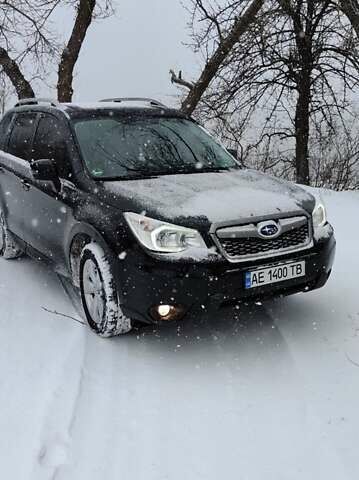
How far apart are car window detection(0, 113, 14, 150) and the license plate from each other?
3.54m

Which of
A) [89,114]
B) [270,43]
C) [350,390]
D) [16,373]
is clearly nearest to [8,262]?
[89,114]

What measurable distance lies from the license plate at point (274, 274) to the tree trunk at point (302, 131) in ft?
46.4

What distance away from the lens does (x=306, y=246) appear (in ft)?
13.0

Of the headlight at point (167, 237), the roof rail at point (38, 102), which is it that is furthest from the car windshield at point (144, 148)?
the headlight at point (167, 237)

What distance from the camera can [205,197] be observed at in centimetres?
388

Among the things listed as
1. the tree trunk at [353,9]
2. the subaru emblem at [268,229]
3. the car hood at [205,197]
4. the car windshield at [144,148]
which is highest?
the tree trunk at [353,9]

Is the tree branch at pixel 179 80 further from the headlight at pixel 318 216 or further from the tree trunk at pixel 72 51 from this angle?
the headlight at pixel 318 216

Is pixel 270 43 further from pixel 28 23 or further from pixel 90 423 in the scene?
pixel 90 423

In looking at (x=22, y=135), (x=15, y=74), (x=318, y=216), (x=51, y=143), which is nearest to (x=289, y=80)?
(x=15, y=74)

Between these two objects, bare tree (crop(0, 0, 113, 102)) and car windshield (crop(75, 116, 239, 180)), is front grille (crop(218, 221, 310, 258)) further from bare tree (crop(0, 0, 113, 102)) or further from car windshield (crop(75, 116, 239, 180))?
bare tree (crop(0, 0, 113, 102))

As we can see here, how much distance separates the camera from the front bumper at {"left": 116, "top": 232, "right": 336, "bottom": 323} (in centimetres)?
355

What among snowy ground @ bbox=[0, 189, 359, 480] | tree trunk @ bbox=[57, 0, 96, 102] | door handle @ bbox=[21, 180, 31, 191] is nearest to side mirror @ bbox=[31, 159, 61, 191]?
door handle @ bbox=[21, 180, 31, 191]

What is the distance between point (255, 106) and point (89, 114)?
13.1 metres

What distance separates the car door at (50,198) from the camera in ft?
14.8
